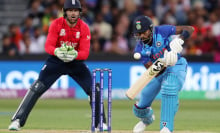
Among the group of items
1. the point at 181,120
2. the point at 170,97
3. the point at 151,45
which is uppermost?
the point at 151,45

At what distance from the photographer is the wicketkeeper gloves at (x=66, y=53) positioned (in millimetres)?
8305

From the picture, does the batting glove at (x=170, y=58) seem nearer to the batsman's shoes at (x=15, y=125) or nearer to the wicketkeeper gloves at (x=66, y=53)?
the wicketkeeper gloves at (x=66, y=53)

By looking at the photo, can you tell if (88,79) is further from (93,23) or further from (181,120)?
(93,23)

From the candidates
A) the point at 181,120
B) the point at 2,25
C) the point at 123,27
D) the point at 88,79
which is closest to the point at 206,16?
the point at 123,27

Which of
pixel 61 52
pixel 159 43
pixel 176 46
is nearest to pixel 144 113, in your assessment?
pixel 159 43

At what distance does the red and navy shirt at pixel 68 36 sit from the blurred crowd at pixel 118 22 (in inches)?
277

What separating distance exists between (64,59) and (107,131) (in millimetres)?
1023

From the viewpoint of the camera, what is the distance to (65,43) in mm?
8531

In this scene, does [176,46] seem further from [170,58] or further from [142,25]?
[142,25]

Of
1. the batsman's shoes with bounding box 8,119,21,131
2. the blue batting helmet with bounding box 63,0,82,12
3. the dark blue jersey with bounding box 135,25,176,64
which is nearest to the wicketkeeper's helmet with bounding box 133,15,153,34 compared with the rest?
the dark blue jersey with bounding box 135,25,176,64

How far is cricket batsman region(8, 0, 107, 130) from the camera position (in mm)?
8445

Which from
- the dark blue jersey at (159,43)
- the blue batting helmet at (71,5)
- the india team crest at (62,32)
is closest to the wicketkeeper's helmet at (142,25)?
the dark blue jersey at (159,43)

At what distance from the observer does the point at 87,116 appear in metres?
11.5

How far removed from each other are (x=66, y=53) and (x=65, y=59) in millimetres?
107
